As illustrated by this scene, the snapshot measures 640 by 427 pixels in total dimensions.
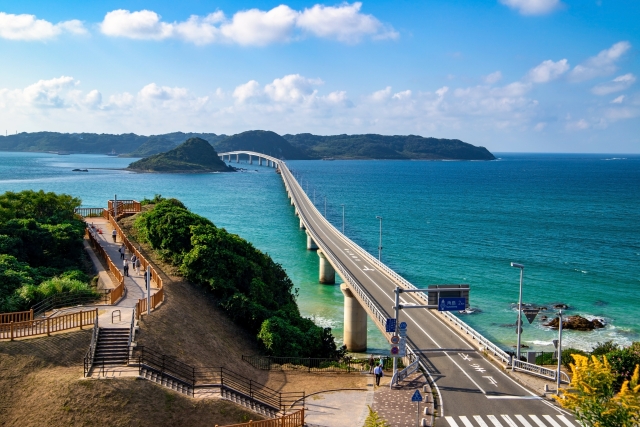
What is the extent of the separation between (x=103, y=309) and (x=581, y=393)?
74.2ft

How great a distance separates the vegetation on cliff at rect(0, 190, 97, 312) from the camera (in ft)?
96.9

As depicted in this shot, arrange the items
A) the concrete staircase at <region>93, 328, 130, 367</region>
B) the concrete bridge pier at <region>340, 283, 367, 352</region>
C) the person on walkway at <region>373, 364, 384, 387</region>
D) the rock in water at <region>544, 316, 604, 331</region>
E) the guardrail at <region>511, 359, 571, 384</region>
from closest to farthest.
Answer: the concrete staircase at <region>93, 328, 130, 367</region>, the person on walkway at <region>373, 364, 384, 387</region>, the guardrail at <region>511, 359, 571, 384</region>, the concrete bridge pier at <region>340, 283, 367, 352</region>, the rock in water at <region>544, 316, 604, 331</region>

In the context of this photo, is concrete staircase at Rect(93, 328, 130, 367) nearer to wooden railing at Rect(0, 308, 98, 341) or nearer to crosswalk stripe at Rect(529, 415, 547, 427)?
wooden railing at Rect(0, 308, 98, 341)

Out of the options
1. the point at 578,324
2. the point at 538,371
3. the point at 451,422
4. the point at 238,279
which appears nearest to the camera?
the point at 451,422

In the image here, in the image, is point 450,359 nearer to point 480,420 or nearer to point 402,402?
point 402,402

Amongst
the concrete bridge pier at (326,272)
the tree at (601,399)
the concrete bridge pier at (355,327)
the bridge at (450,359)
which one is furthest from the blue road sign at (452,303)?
the concrete bridge pier at (326,272)

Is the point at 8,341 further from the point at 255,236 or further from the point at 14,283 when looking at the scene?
the point at 255,236

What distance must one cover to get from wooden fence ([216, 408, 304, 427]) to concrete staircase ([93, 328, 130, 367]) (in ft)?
21.8

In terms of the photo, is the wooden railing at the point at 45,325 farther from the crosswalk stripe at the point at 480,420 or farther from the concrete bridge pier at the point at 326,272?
the concrete bridge pier at the point at 326,272

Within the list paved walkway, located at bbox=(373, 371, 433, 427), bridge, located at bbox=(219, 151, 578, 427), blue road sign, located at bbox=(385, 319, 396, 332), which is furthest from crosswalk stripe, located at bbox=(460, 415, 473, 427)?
blue road sign, located at bbox=(385, 319, 396, 332)

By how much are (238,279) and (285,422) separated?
17.8m

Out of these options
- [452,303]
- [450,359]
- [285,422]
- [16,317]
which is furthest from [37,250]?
[450,359]

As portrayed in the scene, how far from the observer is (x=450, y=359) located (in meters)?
32.8

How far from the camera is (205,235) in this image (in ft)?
132
